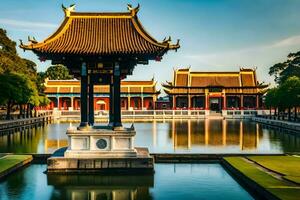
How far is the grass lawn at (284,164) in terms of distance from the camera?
20344mm

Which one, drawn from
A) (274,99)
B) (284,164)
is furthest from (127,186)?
(274,99)

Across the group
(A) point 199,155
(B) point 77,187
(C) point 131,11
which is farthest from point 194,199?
(C) point 131,11

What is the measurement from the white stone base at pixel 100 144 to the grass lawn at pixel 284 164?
23.7ft

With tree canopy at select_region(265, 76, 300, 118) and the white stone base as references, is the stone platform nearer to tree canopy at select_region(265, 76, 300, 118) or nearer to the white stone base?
the white stone base

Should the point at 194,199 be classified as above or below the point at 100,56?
below

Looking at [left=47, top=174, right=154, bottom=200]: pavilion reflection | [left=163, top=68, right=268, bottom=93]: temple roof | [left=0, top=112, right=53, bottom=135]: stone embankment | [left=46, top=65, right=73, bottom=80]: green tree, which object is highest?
[left=46, top=65, right=73, bottom=80]: green tree

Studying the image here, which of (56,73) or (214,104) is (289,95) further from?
(56,73)

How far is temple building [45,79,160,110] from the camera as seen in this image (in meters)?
99.8

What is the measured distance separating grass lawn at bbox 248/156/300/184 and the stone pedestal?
20.9 feet

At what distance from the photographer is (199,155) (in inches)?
1089

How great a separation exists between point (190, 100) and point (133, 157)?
74751mm

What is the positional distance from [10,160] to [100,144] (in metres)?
5.56

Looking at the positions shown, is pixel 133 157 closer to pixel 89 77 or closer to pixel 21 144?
pixel 89 77

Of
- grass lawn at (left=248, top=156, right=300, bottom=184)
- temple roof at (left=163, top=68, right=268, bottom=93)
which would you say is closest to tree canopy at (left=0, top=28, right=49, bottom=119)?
temple roof at (left=163, top=68, right=268, bottom=93)
